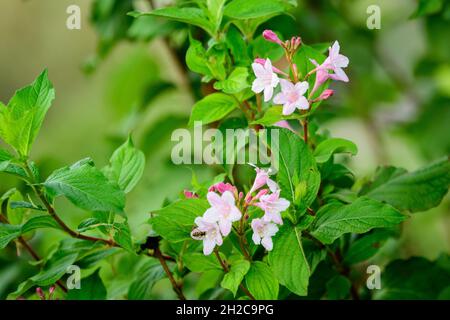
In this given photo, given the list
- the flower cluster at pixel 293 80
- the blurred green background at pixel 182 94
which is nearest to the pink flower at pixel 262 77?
the flower cluster at pixel 293 80

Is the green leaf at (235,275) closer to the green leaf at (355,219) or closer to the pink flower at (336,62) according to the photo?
the green leaf at (355,219)

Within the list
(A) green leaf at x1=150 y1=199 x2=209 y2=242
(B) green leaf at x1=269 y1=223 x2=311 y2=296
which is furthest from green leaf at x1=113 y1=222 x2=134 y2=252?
(B) green leaf at x1=269 y1=223 x2=311 y2=296

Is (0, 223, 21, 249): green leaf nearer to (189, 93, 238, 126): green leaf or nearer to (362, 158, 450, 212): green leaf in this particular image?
(189, 93, 238, 126): green leaf

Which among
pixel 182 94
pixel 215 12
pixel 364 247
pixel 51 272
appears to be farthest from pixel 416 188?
pixel 182 94

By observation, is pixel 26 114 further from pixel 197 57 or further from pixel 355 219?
pixel 355 219
